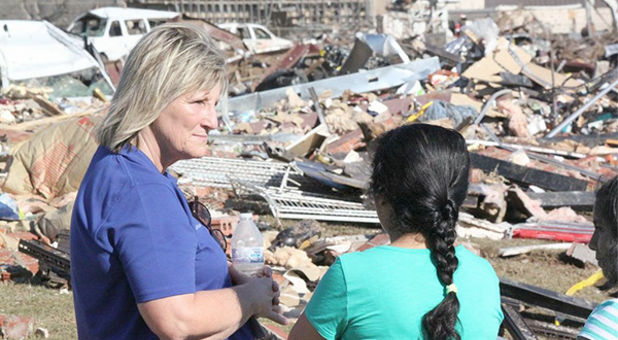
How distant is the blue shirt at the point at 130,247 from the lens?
190cm

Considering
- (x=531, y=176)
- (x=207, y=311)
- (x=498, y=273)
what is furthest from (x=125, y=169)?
(x=531, y=176)

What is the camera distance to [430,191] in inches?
77.0

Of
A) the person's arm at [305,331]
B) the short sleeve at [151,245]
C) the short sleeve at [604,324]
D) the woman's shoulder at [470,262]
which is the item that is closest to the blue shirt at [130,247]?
the short sleeve at [151,245]

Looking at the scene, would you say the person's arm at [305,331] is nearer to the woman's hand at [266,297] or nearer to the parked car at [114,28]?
the woman's hand at [266,297]

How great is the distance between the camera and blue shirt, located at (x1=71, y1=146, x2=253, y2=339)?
190 centimetres

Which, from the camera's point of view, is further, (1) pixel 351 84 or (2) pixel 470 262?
(1) pixel 351 84

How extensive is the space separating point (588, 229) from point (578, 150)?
353 cm

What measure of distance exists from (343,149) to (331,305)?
8571 millimetres

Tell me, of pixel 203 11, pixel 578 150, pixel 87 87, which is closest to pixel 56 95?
pixel 87 87

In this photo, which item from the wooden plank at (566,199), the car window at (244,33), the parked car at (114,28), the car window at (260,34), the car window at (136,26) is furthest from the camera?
the car window at (260,34)

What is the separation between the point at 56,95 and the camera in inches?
611

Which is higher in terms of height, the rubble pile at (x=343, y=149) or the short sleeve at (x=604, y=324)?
the short sleeve at (x=604, y=324)

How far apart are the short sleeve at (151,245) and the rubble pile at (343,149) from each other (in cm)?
62

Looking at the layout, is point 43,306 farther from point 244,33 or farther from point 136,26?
point 244,33
